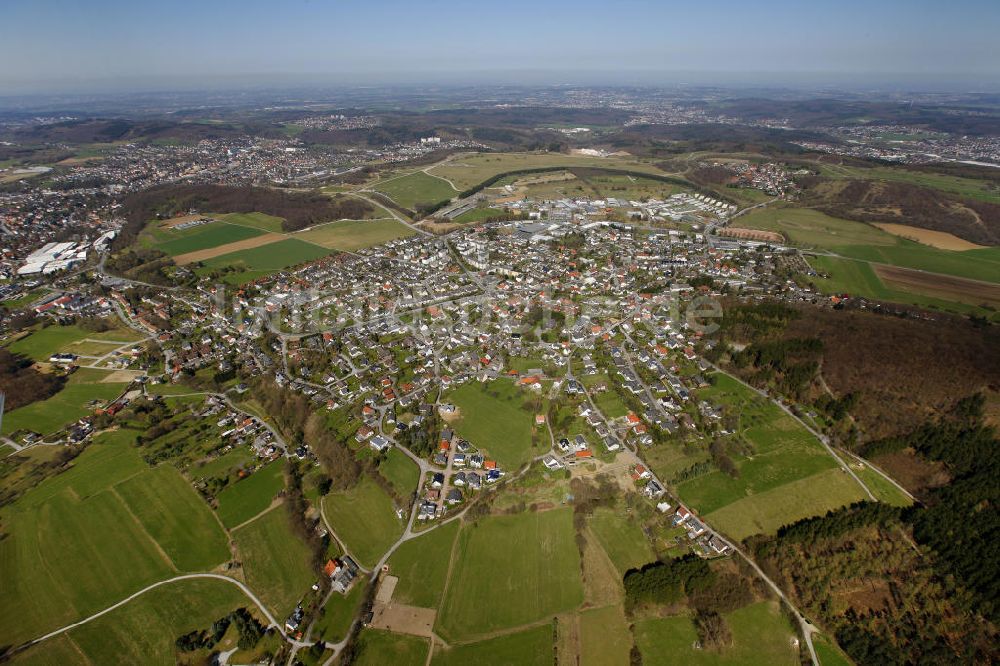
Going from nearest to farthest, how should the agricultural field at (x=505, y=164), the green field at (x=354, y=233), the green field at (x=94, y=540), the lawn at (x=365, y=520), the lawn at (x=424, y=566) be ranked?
1. the lawn at (x=424, y=566)
2. the green field at (x=94, y=540)
3. the lawn at (x=365, y=520)
4. the green field at (x=354, y=233)
5. the agricultural field at (x=505, y=164)

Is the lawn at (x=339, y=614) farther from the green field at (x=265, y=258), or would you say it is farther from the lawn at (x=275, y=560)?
the green field at (x=265, y=258)

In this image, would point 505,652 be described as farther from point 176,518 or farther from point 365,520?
point 176,518

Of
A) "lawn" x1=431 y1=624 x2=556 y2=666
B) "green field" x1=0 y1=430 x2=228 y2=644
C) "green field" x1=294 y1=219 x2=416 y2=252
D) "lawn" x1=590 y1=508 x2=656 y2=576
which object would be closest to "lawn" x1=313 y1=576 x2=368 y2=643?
"lawn" x1=431 y1=624 x2=556 y2=666

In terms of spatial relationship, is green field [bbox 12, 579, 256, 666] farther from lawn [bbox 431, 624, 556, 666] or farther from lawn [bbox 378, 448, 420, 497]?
lawn [bbox 431, 624, 556, 666]

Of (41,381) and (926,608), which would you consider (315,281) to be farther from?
(926,608)

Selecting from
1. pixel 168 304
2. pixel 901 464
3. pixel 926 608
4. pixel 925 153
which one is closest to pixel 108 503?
pixel 168 304

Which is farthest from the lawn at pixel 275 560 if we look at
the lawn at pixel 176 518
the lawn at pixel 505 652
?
the lawn at pixel 505 652
